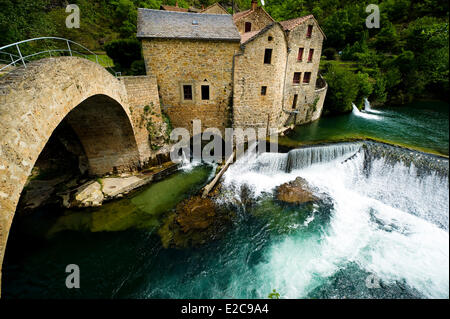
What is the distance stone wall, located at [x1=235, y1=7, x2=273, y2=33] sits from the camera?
16.9m

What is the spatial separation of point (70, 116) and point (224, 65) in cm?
872

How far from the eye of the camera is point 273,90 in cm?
1367

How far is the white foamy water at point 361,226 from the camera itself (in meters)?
7.15

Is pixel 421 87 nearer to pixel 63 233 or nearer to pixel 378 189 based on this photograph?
pixel 378 189

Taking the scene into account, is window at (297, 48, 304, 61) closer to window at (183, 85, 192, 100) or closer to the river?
the river

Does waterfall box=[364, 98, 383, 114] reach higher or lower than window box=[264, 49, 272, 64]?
lower

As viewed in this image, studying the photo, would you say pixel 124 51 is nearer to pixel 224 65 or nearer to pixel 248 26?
pixel 224 65

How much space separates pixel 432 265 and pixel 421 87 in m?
22.8

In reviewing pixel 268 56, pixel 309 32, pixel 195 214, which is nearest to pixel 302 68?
pixel 309 32

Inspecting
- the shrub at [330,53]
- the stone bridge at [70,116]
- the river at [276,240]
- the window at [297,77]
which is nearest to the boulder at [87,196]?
the river at [276,240]

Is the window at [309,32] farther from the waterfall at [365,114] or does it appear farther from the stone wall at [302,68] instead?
the waterfall at [365,114]

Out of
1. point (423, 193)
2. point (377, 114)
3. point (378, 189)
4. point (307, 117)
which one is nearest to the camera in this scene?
point (423, 193)

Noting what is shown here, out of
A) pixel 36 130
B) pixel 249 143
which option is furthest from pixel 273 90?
pixel 36 130

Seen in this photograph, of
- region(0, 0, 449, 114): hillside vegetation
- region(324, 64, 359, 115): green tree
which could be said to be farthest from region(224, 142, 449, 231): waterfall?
region(0, 0, 449, 114): hillside vegetation
